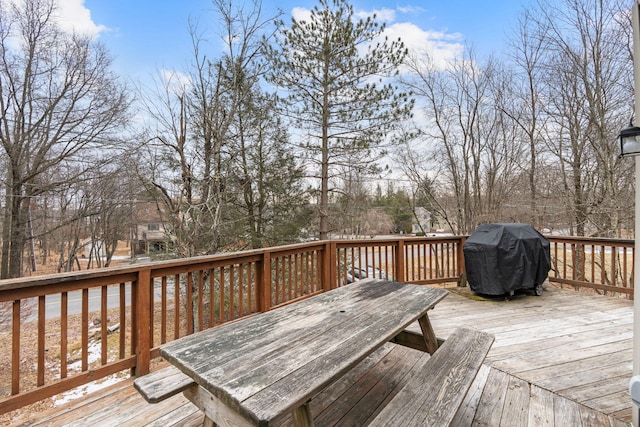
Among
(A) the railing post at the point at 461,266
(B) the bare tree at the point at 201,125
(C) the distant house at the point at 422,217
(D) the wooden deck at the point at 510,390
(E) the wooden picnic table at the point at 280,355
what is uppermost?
(B) the bare tree at the point at 201,125

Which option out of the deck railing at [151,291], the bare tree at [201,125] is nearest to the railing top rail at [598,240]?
the deck railing at [151,291]

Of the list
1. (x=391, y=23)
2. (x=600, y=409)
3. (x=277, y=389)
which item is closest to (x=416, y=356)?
(x=600, y=409)

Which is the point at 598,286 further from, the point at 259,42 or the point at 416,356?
the point at 259,42

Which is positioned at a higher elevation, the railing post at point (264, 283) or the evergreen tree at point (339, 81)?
the evergreen tree at point (339, 81)

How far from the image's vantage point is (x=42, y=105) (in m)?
7.54

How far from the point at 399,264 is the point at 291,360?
349 cm

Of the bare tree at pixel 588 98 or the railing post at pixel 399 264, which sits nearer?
the railing post at pixel 399 264

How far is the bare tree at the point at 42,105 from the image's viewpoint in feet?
23.0

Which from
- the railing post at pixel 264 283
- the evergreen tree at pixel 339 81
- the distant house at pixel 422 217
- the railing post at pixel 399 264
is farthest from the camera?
the distant house at pixel 422 217

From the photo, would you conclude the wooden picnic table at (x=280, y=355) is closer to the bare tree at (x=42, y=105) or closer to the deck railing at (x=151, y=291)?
the deck railing at (x=151, y=291)

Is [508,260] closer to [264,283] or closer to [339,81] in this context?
[264,283]

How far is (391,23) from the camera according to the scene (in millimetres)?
6668

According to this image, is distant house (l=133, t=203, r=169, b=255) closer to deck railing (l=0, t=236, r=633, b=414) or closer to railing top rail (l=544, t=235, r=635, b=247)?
deck railing (l=0, t=236, r=633, b=414)

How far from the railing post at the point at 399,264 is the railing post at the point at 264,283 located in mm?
2097
